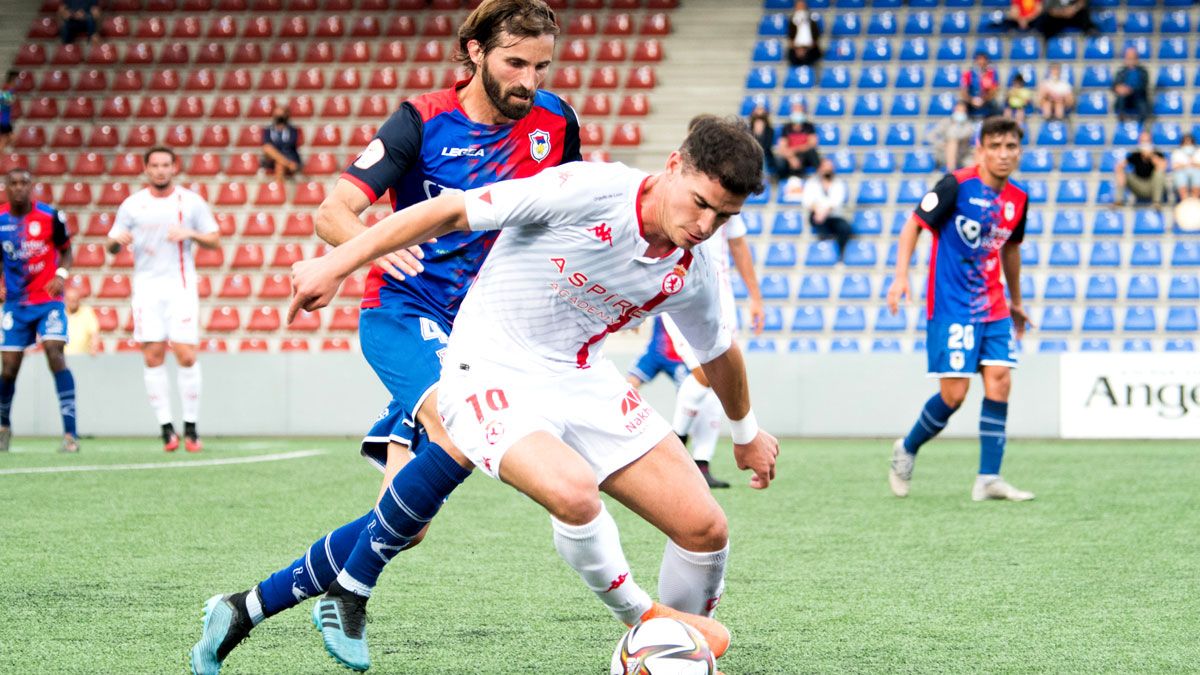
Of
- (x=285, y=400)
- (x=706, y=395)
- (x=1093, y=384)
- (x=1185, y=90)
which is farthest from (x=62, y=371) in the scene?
(x=1185, y=90)

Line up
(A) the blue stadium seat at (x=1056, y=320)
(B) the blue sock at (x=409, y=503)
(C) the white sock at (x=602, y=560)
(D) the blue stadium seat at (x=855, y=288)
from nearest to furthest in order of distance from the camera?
(C) the white sock at (x=602, y=560) → (B) the blue sock at (x=409, y=503) → (A) the blue stadium seat at (x=1056, y=320) → (D) the blue stadium seat at (x=855, y=288)

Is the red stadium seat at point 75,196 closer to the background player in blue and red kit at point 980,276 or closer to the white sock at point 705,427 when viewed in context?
the white sock at point 705,427

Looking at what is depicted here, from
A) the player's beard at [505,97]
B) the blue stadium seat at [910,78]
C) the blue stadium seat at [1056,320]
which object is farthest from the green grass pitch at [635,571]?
the blue stadium seat at [910,78]

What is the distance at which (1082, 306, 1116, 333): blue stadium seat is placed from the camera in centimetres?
1738

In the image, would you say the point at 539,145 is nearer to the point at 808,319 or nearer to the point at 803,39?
the point at 808,319

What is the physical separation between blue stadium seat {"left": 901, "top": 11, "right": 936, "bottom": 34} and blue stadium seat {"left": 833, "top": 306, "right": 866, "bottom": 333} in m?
5.78

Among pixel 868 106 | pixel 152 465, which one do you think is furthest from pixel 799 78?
pixel 152 465

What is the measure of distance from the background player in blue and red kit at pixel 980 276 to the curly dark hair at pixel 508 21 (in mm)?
4520

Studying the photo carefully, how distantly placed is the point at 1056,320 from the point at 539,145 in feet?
44.8

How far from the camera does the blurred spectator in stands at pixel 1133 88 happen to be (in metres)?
19.5

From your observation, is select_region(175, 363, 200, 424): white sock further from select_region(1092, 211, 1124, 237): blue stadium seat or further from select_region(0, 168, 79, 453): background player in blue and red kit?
select_region(1092, 211, 1124, 237): blue stadium seat

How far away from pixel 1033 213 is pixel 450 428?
16.2 metres

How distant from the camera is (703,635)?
3.91m

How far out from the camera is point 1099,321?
17.4 metres
